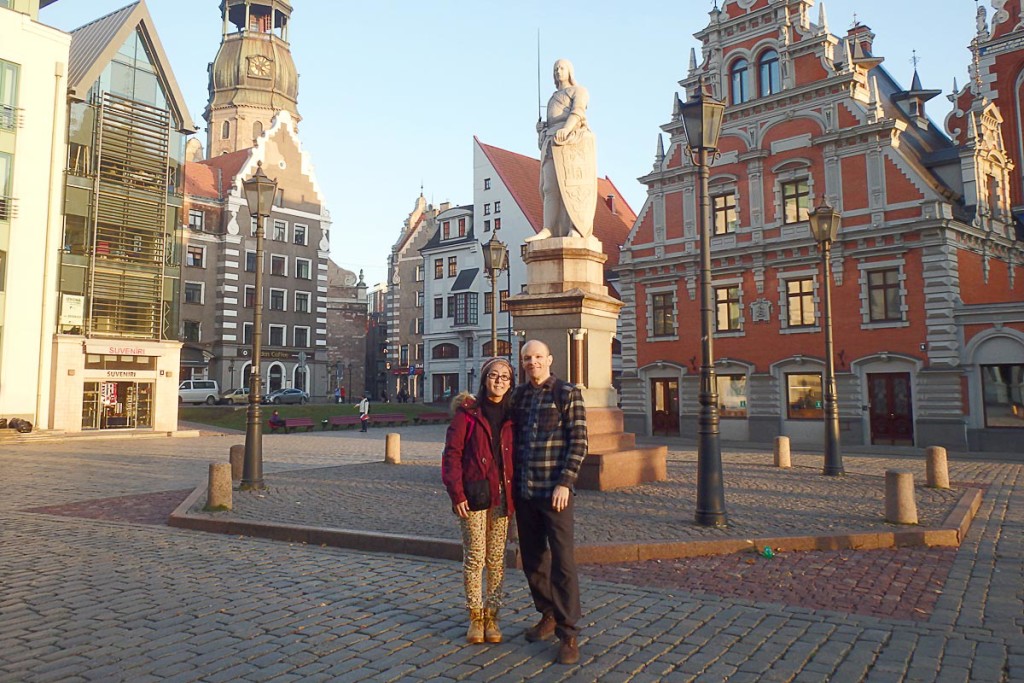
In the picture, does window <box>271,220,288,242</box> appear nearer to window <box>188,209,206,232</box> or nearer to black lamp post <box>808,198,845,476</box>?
window <box>188,209,206,232</box>

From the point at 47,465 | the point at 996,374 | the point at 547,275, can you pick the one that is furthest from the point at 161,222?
the point at 996,374

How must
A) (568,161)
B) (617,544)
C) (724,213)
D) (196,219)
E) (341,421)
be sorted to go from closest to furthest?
(617,544)
(568,161)
(724,213)
(341,421)
(196,219)

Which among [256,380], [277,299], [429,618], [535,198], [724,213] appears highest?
[535,198]

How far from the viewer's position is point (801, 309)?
2906cm

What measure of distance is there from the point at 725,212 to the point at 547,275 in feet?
69.0

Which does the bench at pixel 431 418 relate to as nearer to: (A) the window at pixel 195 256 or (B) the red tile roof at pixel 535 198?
(B) the red tile roof at pixel 535 198

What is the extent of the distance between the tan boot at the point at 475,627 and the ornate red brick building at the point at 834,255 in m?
25.1

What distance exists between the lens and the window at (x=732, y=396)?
99.9 feet

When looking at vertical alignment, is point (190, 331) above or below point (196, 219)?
below

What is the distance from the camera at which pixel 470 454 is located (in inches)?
199

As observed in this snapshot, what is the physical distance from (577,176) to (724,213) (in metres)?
20.5

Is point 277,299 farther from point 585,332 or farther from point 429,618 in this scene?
point 429,618

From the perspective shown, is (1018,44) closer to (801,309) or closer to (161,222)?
(801,309)

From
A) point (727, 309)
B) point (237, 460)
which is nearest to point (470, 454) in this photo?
point (237, 460)
